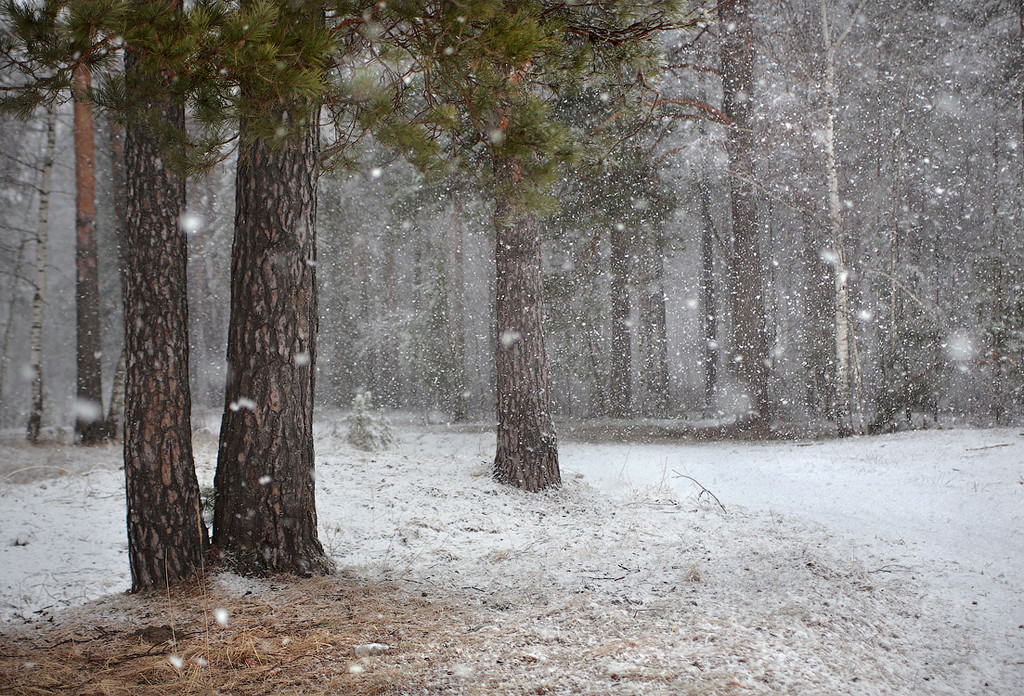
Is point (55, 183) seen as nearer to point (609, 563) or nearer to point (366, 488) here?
point (366, 488)

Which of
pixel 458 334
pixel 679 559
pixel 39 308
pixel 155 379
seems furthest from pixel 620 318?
pixel 155 379

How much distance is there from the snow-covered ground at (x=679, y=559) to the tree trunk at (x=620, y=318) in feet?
25.0

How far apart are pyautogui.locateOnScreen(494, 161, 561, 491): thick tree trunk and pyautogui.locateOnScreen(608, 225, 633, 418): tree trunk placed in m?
7.73

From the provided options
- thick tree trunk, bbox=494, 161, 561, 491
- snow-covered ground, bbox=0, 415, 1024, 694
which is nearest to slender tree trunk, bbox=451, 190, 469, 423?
snow-covered ground, bbox=0, 415, 1024, 694

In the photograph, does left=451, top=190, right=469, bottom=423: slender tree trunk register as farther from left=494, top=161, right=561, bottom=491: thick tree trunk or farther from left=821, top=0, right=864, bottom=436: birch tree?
left=494, top=161, right=561, bottom=491: thick tree trunk

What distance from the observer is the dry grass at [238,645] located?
2.87m

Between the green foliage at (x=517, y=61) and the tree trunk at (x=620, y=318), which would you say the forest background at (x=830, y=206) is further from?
the green foliage at (x=517, y=61)

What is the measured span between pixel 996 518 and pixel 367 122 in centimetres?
667

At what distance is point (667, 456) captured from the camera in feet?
36.0

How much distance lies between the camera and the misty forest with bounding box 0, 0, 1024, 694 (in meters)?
3.45

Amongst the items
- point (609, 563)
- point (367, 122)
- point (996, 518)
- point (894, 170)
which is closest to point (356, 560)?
point (609, 563)

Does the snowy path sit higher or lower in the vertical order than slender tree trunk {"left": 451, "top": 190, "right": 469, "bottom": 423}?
lower

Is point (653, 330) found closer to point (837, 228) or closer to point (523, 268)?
point (837, 228)

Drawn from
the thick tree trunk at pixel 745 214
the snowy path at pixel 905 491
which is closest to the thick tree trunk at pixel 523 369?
the snowy path at pixel 905 491
